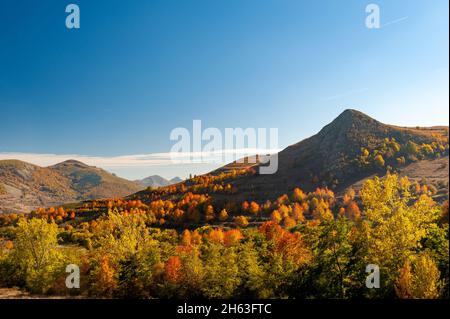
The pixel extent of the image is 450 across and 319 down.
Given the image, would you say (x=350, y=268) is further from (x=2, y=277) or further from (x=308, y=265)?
(x=2, y=277)

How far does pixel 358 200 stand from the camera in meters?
151

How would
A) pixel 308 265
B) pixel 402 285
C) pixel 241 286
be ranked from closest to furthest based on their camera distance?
pixel 402 285, pixel 308 265, pixel 241 286

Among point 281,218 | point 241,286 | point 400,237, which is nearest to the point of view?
point 400,237

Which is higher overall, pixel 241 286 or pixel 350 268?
pixel 350 268

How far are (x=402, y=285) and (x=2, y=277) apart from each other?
205 feet
